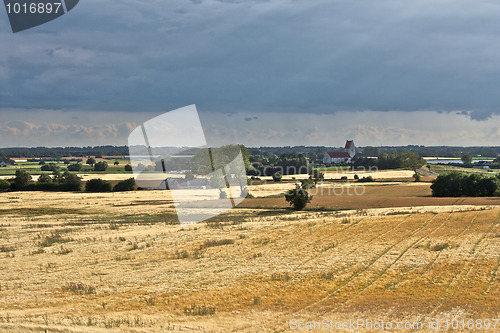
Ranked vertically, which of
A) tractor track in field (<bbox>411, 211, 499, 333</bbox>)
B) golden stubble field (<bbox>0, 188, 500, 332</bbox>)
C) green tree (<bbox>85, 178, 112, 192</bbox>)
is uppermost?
tractor track in field (<bbox>411, 211, 499, 333</bbox>)

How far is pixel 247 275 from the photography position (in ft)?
75.1

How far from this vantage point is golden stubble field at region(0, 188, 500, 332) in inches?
659

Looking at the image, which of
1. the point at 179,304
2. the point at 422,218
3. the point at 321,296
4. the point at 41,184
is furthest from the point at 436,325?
the point at 41,184

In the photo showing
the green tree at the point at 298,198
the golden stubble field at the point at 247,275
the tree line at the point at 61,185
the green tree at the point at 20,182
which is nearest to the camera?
the golden stubble field at the point at 247,275

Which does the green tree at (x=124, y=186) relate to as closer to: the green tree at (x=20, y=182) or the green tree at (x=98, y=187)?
the green tree at (x=98, y=187)

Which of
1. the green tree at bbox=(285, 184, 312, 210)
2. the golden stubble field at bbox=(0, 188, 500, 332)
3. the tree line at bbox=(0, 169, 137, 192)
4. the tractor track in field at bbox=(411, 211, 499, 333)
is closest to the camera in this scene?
the golden stubble field at bbox=(0, 188, 500, 332)

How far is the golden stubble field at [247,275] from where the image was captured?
54.9 feet

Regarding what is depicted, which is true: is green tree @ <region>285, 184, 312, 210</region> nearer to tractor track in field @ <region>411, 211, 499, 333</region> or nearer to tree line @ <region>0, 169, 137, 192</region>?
tractor track in field @ <region>411, 211, 499, 333</region>

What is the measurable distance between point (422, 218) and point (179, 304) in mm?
30487

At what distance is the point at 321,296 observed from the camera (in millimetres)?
19141

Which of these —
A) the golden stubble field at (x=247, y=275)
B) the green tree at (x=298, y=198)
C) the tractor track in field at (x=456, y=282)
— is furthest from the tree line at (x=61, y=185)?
the tractor track in field at (x=456, y=282)

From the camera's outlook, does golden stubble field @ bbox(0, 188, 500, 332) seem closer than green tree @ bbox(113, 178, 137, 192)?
Yes

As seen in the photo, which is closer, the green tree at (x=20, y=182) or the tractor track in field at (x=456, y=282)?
the tractor track in field at (x=456, y=282)

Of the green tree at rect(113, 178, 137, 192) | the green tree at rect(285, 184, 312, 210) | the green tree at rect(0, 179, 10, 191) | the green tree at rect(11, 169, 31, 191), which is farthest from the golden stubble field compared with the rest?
the green tree at rect(0, 179, 10, 191)
